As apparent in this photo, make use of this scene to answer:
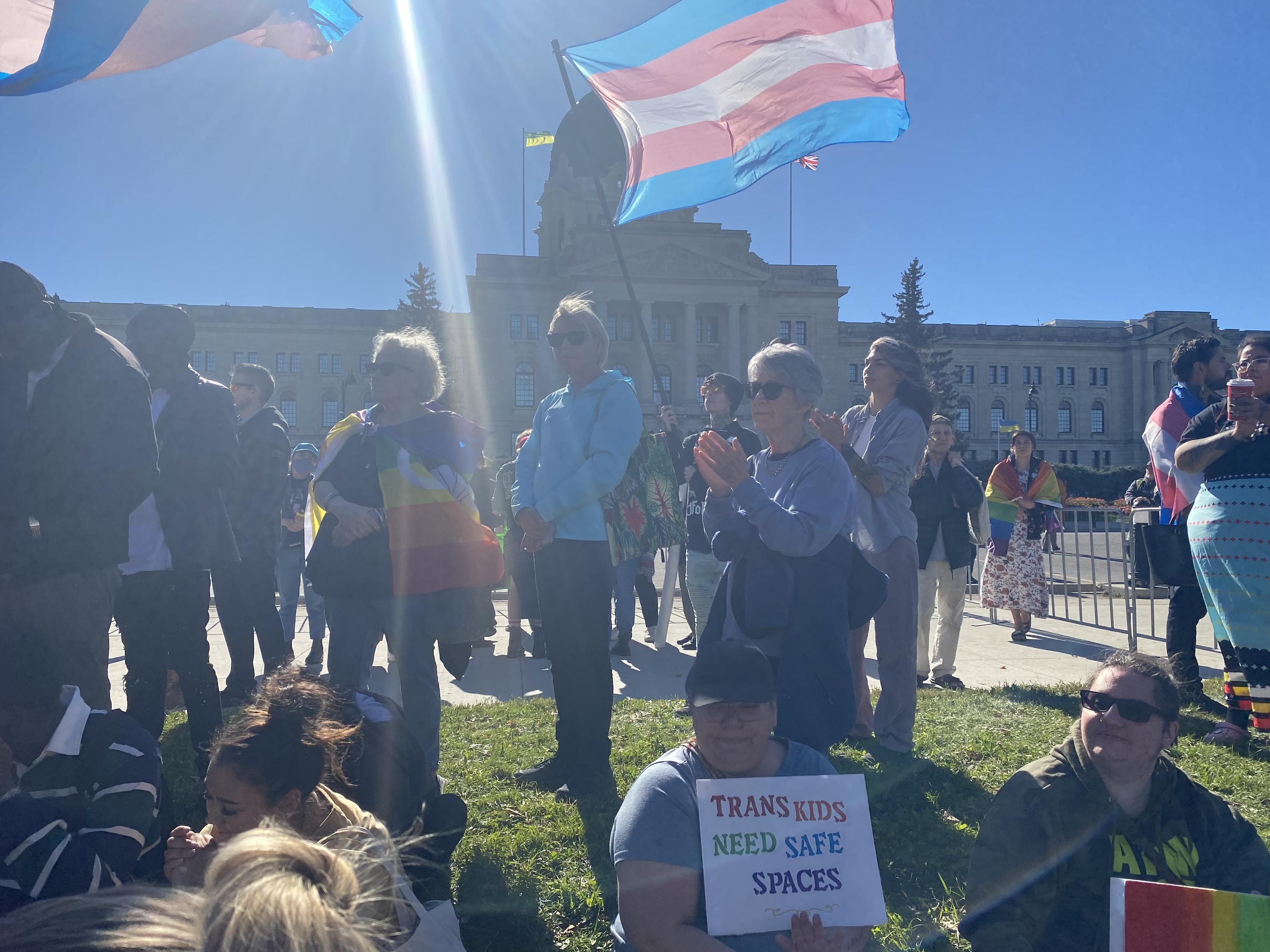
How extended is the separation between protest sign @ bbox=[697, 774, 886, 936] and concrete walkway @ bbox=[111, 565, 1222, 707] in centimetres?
371

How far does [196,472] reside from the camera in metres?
3.88

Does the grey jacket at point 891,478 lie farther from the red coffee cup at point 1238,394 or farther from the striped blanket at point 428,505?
the striped blanket at point 428,505

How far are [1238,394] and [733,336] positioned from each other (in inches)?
2550

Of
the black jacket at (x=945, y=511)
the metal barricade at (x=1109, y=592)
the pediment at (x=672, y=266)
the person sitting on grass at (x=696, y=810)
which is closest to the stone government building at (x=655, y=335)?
the pediment at (x=672, y=266)

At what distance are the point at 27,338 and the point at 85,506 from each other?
0.57 meters

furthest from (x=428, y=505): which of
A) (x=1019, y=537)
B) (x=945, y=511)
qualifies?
(x=1019, y=537)

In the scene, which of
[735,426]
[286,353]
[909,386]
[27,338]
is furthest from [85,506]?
[286,353]

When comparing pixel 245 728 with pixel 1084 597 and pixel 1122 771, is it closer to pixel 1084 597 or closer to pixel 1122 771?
pixel 1122 771

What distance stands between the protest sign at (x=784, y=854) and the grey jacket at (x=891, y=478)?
2.40 metres

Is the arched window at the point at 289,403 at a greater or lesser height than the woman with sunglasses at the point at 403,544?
greater

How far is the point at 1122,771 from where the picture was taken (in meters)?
2.24

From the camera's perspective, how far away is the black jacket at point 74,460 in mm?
2791

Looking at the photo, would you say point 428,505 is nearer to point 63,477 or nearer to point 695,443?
point 63,477

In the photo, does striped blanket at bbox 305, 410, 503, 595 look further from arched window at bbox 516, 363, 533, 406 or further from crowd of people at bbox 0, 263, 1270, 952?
arched window at bbox 516, 363, 533, 406
